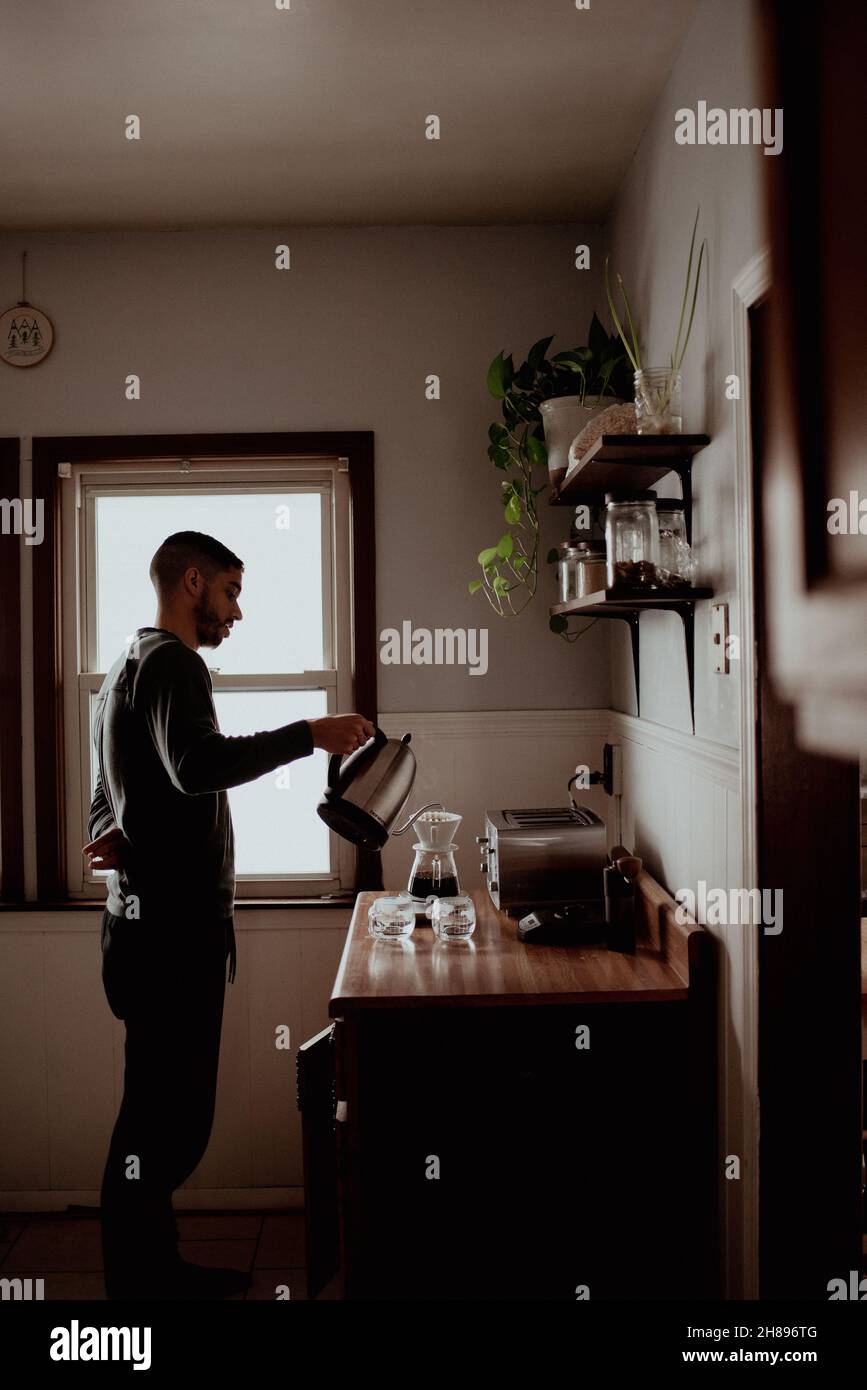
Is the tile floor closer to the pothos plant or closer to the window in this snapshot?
the window

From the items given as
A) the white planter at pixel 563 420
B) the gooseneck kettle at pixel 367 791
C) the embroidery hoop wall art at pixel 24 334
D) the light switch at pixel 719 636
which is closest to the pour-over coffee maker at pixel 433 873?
the gooseneck kettle at pixel 367 791

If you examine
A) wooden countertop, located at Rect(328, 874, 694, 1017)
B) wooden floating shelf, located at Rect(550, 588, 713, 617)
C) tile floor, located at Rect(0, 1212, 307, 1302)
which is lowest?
tile floor, located at Rect(0, 1212, 307, 1302)

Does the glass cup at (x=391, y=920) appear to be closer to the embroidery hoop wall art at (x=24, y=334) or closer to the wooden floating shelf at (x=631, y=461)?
the wooden floating shelf at (x=631, y=461)

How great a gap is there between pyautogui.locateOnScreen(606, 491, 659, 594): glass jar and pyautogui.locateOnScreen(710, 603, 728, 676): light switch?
130mm

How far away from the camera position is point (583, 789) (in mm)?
2904

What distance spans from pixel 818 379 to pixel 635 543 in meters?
0.49

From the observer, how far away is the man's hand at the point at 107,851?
222 centimetres

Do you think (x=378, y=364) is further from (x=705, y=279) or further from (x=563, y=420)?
(x=705, y=279)

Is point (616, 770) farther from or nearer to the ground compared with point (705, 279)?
nearer to the ground

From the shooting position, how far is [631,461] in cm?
196

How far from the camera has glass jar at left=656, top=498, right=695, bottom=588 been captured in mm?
1911

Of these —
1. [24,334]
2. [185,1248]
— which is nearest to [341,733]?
[185,1248]

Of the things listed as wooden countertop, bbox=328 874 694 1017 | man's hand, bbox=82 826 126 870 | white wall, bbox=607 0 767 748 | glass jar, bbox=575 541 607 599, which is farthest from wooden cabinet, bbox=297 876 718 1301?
glass jar, bbox=575 541 607 599

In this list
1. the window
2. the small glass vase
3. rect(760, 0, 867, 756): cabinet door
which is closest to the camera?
rect(760, 0, 867, 756): cabinet door
